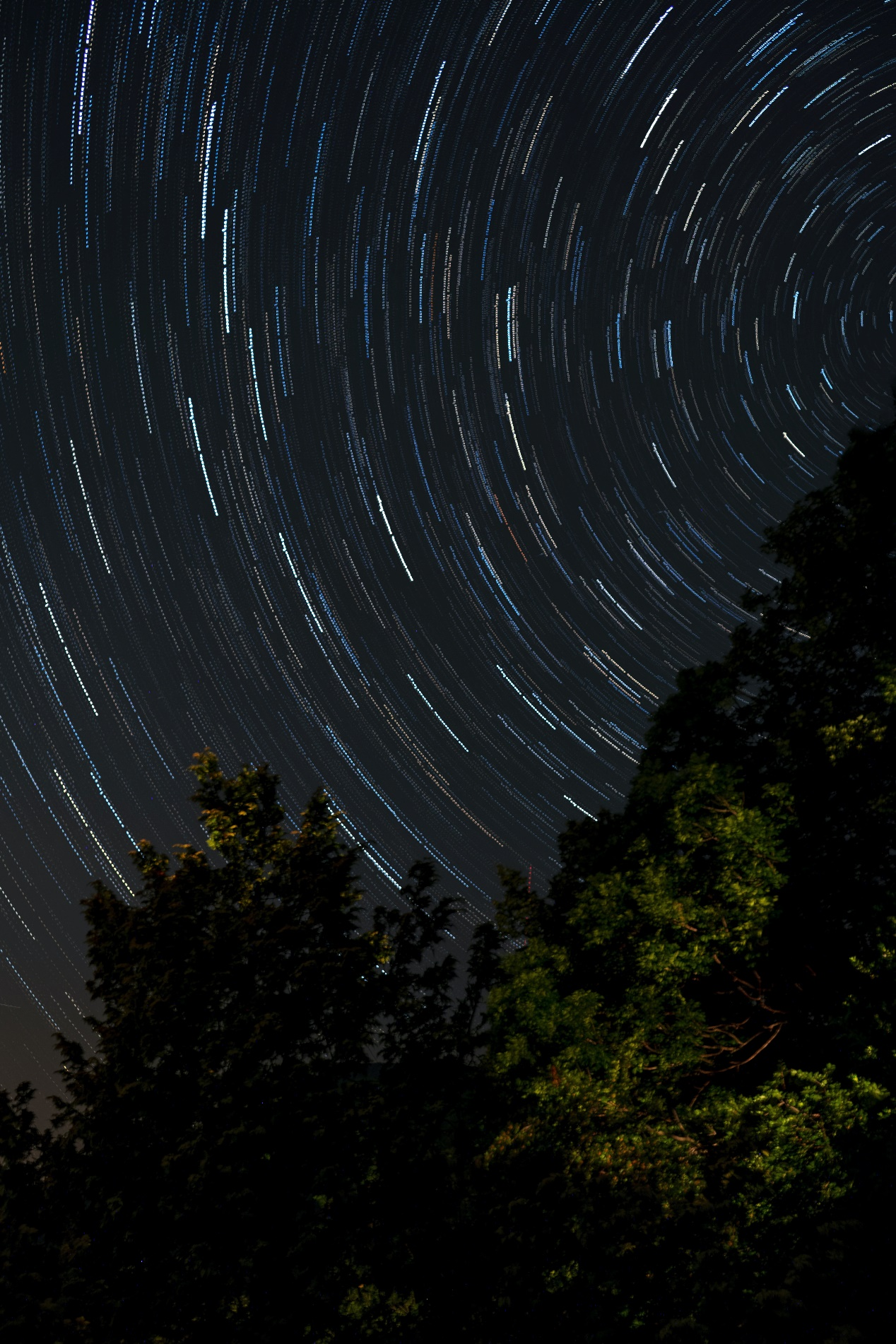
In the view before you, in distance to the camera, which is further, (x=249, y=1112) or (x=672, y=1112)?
(x=249, y=1112)

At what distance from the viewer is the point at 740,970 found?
16.7 meters

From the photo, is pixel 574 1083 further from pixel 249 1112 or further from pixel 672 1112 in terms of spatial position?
pixel 249 1112

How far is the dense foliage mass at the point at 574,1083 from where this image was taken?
45.3 feet

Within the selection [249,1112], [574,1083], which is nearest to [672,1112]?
[574,1083]

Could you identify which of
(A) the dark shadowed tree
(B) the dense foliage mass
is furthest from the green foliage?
(A) the dark shadowed tree

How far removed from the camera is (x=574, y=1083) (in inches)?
579

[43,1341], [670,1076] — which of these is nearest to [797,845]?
[670,1076]

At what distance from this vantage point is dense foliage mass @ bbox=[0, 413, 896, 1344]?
1380 cm

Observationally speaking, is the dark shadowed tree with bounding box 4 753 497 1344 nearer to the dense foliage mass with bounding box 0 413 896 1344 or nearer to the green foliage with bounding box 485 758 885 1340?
the dense foliage mass with bounding box 0 413 896 1344

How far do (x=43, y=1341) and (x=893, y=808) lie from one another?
50.9 ft

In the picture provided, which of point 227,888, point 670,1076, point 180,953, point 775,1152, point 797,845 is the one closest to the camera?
point 775,1152

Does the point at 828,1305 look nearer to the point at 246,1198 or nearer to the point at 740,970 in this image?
the point at 740,970

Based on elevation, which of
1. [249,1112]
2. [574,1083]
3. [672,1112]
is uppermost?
[249,1112]

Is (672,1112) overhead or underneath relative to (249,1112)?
underneath
